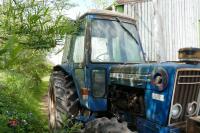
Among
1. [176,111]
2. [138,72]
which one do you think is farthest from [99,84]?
[176,111]

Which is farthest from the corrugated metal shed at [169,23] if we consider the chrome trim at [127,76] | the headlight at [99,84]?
the chrome trim at [127,76]

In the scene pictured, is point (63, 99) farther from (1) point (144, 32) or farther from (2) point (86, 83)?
(1) point (144, 32)

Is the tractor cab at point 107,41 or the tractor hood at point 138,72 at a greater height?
the tractor cab at point 107,41

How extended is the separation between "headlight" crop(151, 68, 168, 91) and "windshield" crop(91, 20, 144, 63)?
1.38m

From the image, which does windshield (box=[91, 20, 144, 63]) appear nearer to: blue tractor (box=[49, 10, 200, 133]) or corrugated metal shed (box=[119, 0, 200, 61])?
blue tractor (box=[49, 10, 200, 133])

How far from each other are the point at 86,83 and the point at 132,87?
924 mm

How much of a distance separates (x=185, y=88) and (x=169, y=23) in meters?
10.2

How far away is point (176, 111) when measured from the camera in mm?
3600

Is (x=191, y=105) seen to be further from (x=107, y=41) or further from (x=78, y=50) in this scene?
(x=78, y=50)

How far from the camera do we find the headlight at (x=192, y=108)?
369 cm

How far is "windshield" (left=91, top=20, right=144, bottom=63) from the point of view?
5027 mm

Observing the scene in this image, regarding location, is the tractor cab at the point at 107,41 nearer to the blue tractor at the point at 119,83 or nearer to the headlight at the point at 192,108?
the blue tractor at the point at 119,83

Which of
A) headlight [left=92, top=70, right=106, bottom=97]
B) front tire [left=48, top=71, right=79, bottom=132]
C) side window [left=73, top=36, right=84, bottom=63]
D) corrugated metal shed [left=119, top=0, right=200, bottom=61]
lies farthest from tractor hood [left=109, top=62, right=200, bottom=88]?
corrugated metal shed [left=119, top=0, right=200, bottom=61]

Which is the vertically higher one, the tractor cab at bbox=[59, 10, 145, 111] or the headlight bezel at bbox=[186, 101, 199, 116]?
the tractor cab at bbox=[59, 10, 145, 111]
